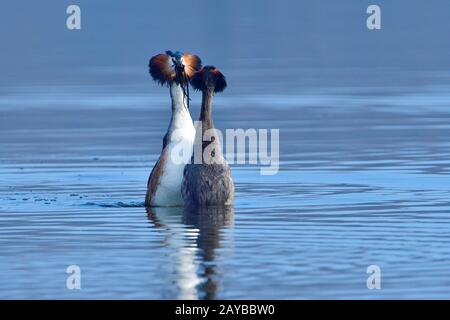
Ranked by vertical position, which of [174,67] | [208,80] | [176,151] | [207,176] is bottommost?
[207,176]

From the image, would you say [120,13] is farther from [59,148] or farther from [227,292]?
[227,292]

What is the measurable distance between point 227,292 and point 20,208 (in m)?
5.68

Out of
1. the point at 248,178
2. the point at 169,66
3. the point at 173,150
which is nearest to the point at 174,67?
the point at 169,66

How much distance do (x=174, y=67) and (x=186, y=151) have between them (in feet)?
3.35

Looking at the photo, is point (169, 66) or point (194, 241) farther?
point (169, 66)

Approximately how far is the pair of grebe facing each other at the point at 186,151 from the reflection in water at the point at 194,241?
17 centimetres

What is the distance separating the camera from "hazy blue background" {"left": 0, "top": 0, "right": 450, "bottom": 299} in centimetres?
1455

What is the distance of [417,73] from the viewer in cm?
3788

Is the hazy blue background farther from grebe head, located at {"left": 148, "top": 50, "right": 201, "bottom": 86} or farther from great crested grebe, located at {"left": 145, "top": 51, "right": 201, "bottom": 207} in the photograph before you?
grebe head, located at {"left": 148, "top": 50, "right": 201, "bottom": 86}

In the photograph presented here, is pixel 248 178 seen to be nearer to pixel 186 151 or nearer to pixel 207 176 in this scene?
pixel 186 151

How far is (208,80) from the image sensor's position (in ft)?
62.2

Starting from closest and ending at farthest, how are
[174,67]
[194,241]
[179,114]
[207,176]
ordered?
[194,241]
[207,176]
[179,114]
[174,67]

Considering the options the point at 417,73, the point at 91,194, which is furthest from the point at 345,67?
the point at 91,194

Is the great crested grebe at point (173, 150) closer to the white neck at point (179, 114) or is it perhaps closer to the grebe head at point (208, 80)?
the white neck at point (179, 114)
